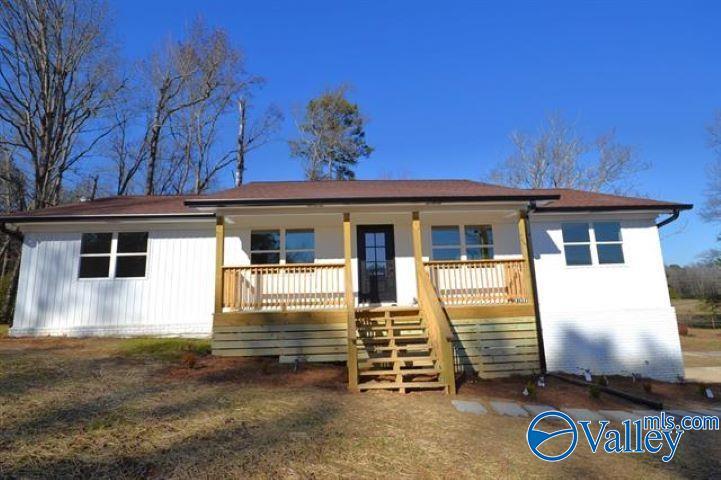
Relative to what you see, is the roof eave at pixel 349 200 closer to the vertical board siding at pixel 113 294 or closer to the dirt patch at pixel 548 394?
the vertical board siding at pixel 113 294

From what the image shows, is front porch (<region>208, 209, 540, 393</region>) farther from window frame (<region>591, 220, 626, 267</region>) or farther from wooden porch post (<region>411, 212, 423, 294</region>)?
window frame (<region>591, 220, 626, 267</region>)

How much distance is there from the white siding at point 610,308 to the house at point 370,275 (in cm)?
3

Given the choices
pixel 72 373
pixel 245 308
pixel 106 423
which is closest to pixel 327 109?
pixel 245 308

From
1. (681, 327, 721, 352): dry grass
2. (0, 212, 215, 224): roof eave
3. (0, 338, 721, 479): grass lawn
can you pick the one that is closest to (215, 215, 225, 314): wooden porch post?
(0, 212, 215, 224): roof eave

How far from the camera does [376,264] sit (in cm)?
1061

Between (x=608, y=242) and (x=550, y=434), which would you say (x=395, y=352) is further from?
(x=608, y=242)

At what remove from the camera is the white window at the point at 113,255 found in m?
10.2

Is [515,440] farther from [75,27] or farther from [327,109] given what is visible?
[327,109]

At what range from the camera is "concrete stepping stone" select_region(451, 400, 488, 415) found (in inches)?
225

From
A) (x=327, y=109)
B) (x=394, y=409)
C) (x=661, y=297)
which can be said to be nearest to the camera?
(x=394, y=409)

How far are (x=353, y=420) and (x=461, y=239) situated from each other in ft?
22.7

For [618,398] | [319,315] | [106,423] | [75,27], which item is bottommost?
[618,398]

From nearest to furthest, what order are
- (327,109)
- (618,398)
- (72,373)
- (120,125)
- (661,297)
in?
1. (72,373)
2. (618,398)
3. (661,297)
4. (120,125)
5. (327,109)

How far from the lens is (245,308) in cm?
870
